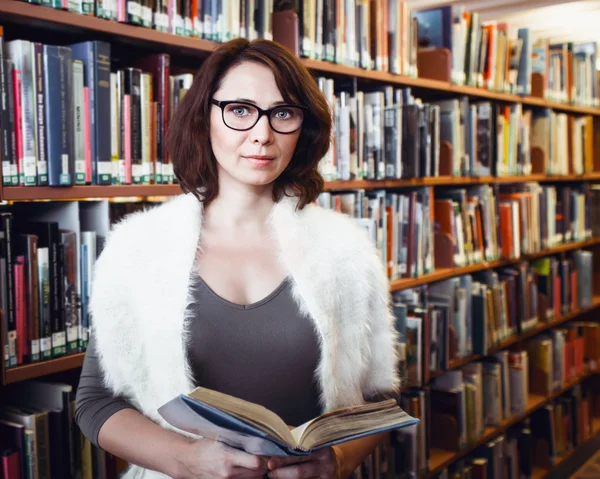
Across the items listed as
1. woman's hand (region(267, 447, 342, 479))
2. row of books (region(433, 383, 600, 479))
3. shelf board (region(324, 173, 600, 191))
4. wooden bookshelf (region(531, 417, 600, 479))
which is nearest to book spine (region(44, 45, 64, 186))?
woman's hand (region(267, 447, 342, 479))

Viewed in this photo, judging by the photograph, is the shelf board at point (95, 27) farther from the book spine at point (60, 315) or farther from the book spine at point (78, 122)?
the book spine at point (60, 315)

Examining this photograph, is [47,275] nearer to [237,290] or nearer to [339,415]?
[237,290]

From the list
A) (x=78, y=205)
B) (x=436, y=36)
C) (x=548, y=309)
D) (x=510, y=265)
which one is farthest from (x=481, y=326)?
(x=78, y=205)

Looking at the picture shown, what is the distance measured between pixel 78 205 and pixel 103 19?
0.43m

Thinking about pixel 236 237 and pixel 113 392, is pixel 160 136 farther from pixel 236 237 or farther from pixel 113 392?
pixel 113 392

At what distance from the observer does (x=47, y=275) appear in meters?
1.42

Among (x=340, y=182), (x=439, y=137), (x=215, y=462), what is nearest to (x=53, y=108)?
(x=215, y=462)

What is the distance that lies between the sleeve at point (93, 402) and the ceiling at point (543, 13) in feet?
8.79

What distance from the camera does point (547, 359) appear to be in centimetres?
340

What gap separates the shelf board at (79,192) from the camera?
4.34 feet

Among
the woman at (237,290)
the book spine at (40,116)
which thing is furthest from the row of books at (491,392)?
the book spine at (40,116)

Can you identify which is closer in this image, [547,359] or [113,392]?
[113,392]

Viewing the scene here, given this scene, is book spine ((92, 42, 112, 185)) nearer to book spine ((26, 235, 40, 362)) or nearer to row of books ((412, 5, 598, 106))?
book spine ((26, 235, 40, 362))

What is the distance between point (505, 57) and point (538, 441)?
1982 mm
